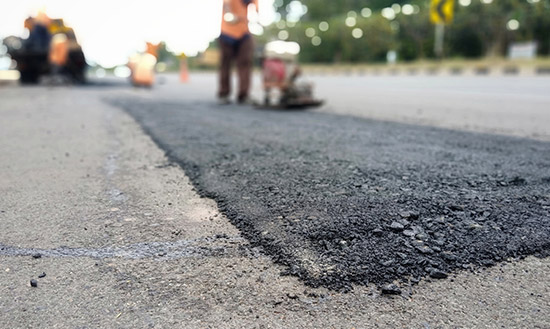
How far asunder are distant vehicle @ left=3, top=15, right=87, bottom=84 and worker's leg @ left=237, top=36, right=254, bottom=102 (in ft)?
21.5

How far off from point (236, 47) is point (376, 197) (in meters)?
5.63

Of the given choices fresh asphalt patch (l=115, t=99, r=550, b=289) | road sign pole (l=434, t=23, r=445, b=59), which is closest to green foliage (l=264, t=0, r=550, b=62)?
road sign pole (l=434, t=23, r=445, b=59)

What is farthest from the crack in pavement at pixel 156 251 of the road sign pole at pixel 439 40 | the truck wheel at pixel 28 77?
the road sign pole at pixel 439 40

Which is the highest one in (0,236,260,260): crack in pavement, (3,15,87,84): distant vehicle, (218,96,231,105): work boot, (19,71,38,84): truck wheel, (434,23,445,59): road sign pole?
(434,23,445,59): road sign pole

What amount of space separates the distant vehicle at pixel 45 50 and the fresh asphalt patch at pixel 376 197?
373 inches

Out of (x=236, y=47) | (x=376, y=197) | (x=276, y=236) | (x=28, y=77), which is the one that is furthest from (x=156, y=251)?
(x=28, y=77)

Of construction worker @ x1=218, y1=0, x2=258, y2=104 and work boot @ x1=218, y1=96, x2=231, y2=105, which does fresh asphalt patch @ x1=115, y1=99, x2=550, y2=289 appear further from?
construction worker @ x1=218, y1=0, x2=258, y2=104

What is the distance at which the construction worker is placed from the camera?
6.64m

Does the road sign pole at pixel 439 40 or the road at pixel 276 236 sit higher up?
the road sign pole at pixel 439 40

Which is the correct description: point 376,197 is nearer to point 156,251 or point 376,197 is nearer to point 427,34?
point 156,251

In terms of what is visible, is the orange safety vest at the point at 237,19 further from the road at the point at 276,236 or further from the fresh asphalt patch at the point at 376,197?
the road at the point at 276,236

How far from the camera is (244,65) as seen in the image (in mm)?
7027

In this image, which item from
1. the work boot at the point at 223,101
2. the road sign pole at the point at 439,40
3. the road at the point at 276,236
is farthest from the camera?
the road sign pole at the point at 439,40

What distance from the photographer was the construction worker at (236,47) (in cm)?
664
